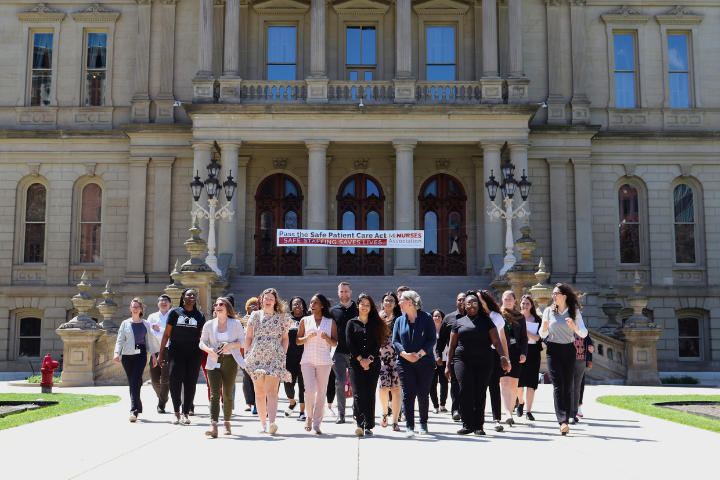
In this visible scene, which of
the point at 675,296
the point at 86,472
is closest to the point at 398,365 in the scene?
the point at 86,472

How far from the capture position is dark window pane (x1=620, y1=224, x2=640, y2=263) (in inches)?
1241

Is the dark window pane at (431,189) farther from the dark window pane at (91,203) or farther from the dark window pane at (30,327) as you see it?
the dark window pane at (30,327)

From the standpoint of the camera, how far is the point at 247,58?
31812mm

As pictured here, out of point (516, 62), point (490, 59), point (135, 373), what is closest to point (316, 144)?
point (490, 59)

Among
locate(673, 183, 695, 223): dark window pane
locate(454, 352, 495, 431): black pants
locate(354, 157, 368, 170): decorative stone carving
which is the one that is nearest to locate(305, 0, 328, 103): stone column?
locate(354, 157, 368, 170): decorative stone carving

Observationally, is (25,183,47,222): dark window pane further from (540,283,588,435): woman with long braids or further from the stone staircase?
(540,283,588,435): woman with long braids

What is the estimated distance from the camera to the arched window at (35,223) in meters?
31.7

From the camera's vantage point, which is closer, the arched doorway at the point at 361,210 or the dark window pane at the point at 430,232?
the arched doorway at the point at 361,210

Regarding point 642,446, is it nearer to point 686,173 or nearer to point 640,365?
point 640,365

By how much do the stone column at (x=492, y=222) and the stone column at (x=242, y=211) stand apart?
9677 mm

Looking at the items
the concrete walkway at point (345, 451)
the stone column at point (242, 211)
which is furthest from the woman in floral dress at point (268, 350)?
the stone column at point (242, 211)

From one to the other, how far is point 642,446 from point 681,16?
27336 millimetres

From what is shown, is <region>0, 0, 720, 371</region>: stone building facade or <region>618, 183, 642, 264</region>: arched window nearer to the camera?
<region>0, 0, 720, 371</region>: stone building facade

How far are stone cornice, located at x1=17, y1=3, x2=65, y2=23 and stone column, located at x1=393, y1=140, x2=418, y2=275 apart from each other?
15.5 metres
